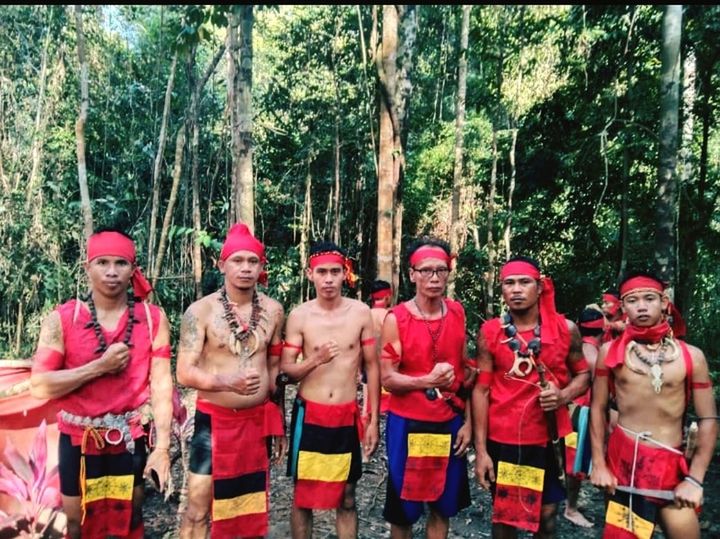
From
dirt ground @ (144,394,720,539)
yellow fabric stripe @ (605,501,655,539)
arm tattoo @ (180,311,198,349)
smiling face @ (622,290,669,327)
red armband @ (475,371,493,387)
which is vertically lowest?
dirt ground @ (144,394,720,539)

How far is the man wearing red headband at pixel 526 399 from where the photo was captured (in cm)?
327

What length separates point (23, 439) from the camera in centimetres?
412

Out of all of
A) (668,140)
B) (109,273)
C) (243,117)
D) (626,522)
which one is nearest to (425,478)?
(626,522)

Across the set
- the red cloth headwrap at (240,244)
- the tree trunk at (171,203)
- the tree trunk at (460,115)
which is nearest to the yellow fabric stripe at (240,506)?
the red cloth headwrap at (240,244)

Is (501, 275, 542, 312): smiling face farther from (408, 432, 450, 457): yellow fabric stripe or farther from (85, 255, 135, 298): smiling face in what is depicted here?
(85, 255, 135, 298): smiling face

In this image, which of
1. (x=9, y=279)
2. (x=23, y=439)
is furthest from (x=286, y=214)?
(x=23, y=439)

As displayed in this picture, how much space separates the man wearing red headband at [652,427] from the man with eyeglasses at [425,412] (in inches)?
32.9

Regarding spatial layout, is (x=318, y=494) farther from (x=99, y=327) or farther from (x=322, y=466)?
(x=99, y=327)

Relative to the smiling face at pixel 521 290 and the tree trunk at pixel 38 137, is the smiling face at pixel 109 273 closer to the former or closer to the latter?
the smiling face at pixel 521 290

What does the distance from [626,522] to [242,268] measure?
2.68 m

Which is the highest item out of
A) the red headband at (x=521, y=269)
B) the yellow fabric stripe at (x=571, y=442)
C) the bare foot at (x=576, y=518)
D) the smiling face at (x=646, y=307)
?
the red headband at (x=521, y=269)

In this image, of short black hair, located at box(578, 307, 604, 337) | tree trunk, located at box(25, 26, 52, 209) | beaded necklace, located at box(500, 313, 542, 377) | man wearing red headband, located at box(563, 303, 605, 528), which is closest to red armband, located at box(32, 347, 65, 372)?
beaded necklace, located at box(500, 313, 542, 377)

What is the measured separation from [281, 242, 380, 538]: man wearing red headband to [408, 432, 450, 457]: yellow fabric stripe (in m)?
0.29

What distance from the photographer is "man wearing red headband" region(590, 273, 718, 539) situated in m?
2.97
